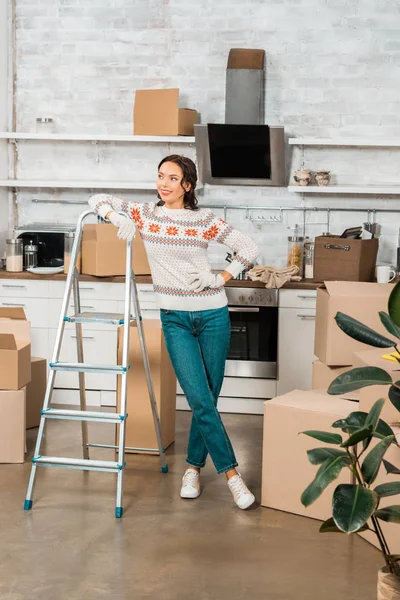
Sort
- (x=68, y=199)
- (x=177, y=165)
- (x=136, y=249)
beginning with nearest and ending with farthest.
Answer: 1. (x=177, y=165)
2. (x=136, y=249)
3. (x=68, y=199)

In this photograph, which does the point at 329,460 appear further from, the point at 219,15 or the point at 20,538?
the point at 219,15

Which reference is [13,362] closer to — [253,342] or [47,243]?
[253,342]

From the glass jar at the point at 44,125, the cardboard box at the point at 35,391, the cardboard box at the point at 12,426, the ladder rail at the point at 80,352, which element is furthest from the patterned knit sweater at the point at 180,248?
the glass jar at the point at 44,125

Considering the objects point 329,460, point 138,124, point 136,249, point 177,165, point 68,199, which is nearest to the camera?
point 329,460

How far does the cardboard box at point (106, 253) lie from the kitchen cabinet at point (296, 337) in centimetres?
97

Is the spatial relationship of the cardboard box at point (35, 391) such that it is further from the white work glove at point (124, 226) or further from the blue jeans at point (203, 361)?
the white work glove at point (124, 226)

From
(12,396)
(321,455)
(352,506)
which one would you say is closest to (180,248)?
(12,396)

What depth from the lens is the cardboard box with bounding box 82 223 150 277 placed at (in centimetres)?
588

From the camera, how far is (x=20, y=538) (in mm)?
3736

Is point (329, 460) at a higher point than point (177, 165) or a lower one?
lower

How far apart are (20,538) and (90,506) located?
48 centimetres

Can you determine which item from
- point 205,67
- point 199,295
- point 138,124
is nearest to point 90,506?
point 199,295

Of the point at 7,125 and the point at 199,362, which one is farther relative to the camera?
the point at 7,125

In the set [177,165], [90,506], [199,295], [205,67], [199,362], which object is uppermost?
[205,67]
